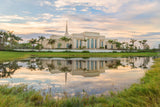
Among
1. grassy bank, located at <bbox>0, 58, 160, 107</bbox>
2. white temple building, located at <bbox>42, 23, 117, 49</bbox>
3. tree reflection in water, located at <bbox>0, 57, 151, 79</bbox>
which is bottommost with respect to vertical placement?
tree reflection in water, located at <bbox>0, 57, 151, 79</bbox>

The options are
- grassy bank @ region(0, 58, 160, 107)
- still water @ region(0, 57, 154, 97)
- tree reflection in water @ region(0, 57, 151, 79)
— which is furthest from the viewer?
tree reflection in water @ region(0, 57, 151, 79)

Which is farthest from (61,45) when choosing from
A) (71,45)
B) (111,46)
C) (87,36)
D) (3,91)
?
(3,91)

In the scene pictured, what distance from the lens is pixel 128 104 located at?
5.04 meters

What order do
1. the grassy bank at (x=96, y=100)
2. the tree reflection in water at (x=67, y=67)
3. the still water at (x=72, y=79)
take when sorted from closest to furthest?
1. the grassy bank at (x=96, y=100)
2. the still water at (x=72, y=79)
3. the tree reflection in water at (x=67, y=67)

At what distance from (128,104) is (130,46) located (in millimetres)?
97792

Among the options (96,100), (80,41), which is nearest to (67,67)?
(96,100)

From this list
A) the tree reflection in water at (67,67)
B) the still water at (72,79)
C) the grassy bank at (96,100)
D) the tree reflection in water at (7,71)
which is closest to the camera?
the grassy bank at (96,100)

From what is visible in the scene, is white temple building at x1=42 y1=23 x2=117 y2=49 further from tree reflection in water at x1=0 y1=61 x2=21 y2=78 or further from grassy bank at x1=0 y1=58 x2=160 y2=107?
grassy bank at x1=0 y1=58 x2=160 y2=107

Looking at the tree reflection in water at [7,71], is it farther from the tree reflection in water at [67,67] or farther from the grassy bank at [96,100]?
the grassy bank at [96,100]

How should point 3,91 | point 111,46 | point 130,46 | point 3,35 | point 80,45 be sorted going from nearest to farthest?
1. point 3,91
2. point 3,35
3. point 80,45
4. point 130,46
5. point 111,46

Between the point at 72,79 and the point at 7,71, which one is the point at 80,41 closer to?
the point at 7,71

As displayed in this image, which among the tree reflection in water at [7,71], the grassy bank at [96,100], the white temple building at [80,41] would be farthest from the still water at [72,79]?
the white temple building at [80,41]

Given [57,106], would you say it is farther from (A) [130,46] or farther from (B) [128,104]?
(A) [130,46]

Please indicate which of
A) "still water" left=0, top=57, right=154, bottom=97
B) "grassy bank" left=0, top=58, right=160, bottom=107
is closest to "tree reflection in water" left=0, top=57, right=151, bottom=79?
"still water" left=0, top=57, right=154, bottom=97
